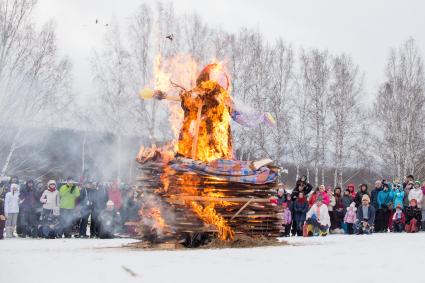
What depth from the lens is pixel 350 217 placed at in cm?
1716

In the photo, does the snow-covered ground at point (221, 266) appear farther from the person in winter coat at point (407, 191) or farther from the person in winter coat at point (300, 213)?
the person in winter coat at point (407, 191)

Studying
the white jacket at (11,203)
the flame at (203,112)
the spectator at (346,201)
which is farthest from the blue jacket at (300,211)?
the white jacket at (11,203)

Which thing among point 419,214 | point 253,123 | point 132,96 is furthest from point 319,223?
point 132,96

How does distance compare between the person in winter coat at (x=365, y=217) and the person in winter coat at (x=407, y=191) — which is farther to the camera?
the person in winter coat at (x=407, y=191)

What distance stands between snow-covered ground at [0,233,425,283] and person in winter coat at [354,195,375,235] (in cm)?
662

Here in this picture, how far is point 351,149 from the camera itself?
3156cm

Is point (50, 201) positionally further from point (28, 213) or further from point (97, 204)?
point (97, 204)

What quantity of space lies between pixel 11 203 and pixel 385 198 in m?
11.5

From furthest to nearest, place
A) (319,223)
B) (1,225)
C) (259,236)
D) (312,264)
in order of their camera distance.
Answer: (319,223) → (1,225) → (259,236) → (312,264)

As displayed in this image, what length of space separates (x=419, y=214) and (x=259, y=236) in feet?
26.3

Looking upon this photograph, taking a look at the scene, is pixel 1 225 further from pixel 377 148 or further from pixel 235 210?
pixel 377 148

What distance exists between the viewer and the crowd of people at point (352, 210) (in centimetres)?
1655

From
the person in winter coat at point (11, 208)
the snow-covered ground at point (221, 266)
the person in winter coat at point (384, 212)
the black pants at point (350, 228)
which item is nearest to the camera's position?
the snow-covered ground at point (221, 266)

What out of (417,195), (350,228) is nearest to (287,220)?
(350,228)
